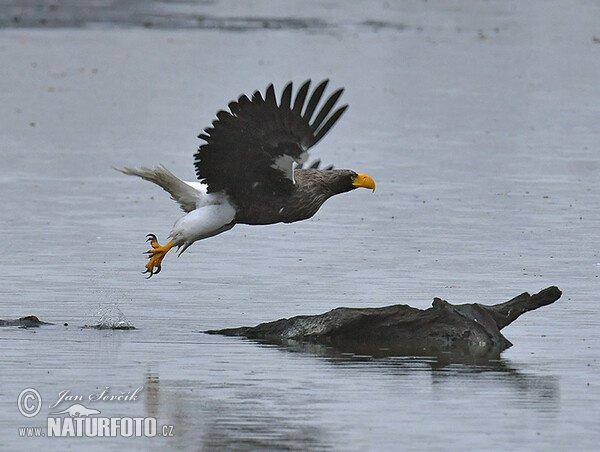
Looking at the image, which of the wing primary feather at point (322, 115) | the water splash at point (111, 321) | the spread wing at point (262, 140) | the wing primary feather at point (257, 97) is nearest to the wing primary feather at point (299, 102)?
the spread wing at point (262, 140)

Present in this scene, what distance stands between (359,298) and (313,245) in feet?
8.28

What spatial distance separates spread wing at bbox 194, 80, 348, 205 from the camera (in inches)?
456

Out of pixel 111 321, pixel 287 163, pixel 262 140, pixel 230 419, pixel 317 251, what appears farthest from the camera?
pixel 317 251

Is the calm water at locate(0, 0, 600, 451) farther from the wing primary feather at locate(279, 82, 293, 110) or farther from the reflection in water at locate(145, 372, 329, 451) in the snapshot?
the wing primary feather at locate(279, 82, 293, 110)

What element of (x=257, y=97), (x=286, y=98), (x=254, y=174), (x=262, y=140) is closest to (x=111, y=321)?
(x=254, y=174)

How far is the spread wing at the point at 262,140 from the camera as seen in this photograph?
11.6m

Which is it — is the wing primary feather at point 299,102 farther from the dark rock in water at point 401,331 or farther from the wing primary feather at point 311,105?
the dark rock in water at point 401,331

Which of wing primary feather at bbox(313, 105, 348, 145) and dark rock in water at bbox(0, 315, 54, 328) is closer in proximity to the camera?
dark rock in water at bbox(0, 315, 54, 328)

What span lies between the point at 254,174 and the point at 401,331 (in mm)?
1750

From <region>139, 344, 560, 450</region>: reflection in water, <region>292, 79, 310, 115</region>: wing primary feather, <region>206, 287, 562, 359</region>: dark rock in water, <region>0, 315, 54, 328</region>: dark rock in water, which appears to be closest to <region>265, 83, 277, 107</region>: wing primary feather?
<region>292, 79, 310, 115</region>: wing primary feather

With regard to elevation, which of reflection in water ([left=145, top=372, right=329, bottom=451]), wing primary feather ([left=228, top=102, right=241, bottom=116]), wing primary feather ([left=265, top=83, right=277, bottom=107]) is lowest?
reflection in water ([left=145, top=372, right=329, bottom=451])

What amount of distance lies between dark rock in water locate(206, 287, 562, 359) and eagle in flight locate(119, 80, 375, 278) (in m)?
1.13

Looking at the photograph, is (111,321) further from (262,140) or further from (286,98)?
(286,98)

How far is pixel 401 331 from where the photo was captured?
36.1 feet
